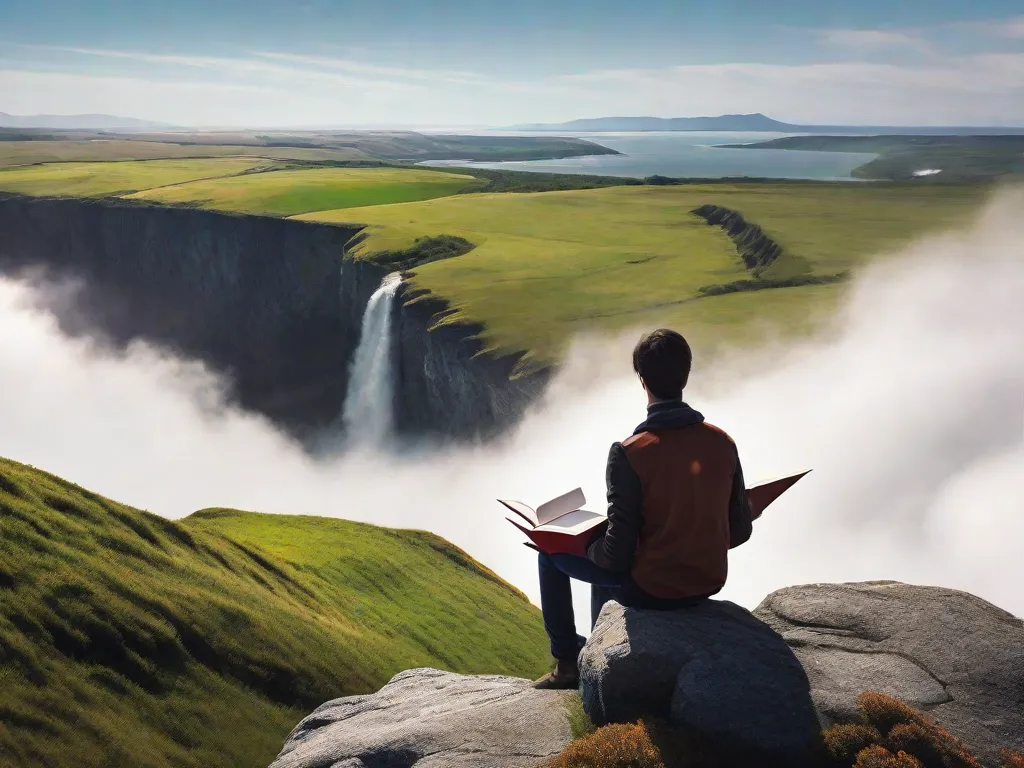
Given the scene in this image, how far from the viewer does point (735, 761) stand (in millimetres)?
9023

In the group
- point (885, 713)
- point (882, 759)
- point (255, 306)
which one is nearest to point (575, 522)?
point (885, 713)

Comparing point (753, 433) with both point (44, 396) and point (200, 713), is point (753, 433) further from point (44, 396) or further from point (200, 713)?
point (44, 396)

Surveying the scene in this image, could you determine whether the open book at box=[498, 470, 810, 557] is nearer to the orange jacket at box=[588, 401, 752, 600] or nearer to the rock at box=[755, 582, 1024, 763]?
the orange jacket at box=[588, 401, 752, 600]

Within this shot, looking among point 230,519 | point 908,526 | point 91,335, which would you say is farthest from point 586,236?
point 91,335

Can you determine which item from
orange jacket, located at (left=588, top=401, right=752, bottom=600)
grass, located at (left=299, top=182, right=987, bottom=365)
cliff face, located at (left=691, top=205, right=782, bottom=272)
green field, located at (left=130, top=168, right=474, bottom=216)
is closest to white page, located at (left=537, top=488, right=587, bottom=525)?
orange jacket, located at (left=588, top=401, right=752, bottom=600)

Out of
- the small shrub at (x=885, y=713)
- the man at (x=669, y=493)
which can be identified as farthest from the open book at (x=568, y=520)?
the small shrub at (x=885, y=713)

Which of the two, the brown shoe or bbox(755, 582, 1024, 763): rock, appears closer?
bbox(755, 582, 1024, 763): rock

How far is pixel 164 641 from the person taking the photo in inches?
845

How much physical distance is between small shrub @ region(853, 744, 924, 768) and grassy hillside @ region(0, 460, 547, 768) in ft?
48.4

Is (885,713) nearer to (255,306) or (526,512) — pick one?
(526,512)

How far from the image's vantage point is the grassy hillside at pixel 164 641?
1795 cm

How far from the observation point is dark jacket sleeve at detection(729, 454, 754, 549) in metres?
10.4

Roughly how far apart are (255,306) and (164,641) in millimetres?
122396

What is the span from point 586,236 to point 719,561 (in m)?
121
